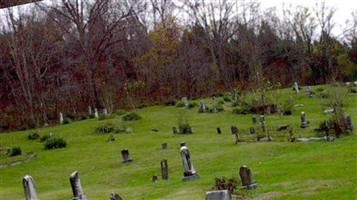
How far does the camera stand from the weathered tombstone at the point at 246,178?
1134 centimetres

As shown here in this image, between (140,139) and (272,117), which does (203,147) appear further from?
(272,117)

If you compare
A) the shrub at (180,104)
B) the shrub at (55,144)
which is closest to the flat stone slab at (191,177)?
the shrub at (55,144)

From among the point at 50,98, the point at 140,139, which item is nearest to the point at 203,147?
the point at 140,139

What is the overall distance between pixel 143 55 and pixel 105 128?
61.0 feet

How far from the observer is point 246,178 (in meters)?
11.4

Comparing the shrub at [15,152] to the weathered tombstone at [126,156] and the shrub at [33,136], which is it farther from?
the weathered tombstone at [126,156]

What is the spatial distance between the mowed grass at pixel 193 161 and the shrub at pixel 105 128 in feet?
1.73

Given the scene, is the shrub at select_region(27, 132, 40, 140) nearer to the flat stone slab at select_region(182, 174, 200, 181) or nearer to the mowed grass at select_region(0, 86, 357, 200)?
the mowed grass at select_region(0, 86, 357, 200)

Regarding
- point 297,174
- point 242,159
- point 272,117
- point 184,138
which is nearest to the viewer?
point 297,174

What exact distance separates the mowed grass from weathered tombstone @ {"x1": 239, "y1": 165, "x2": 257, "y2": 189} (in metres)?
0.19

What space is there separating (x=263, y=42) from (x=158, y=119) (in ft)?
82.8

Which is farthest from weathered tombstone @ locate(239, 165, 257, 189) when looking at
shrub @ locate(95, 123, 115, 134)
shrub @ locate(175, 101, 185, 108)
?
shrub @ locate(175, 101, 185, 108)

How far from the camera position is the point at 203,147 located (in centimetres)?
1978

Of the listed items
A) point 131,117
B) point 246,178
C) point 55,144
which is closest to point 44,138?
point 55,144
